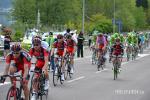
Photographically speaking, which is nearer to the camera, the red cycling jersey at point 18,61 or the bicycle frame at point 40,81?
the red cycling jersey at point 18,61

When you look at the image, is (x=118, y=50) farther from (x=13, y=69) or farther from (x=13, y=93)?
(x=13, y=93)

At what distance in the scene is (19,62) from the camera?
39.5 feet

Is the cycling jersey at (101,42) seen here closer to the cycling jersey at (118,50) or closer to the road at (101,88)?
the road at (101,88)

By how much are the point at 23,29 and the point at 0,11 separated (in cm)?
3389

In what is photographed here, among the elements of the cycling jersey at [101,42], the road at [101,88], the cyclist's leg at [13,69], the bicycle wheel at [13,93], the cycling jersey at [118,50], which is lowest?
the road at [101,88]

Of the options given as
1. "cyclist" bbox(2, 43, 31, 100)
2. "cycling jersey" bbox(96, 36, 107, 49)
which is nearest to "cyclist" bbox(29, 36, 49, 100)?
"cyclist" bbox(2, 43, 31, 100)

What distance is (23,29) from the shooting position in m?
66.2

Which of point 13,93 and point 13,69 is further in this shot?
point 13,69

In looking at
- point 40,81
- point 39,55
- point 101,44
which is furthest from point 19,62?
point 101,44

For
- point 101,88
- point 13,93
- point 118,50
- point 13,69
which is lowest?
point 101,88

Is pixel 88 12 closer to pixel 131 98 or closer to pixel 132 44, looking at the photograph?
pixel 132 44

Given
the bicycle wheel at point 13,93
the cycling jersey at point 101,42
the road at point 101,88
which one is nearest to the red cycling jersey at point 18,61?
the bicycle wheel at point 13,93

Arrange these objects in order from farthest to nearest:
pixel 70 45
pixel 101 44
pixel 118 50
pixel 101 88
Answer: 1. pixel 101 44
2. pixel 118 50
3. pixel 70 45
4. pixel 101 88

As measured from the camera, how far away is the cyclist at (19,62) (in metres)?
11.7
